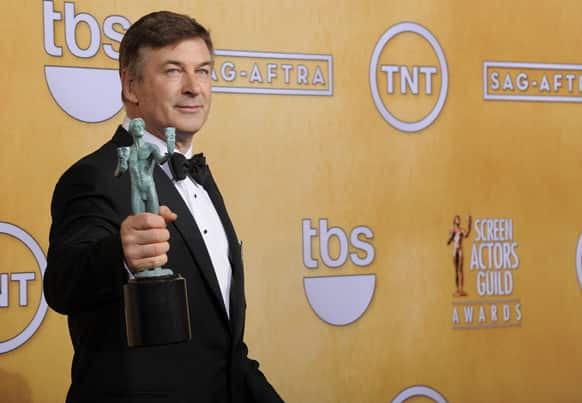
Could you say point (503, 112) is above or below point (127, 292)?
above

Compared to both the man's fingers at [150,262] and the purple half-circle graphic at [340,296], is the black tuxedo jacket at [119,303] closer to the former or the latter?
the man's fingers at [150,262]

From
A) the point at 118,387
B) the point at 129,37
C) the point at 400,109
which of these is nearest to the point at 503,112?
the point at 400,109

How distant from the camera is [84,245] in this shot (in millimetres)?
1334

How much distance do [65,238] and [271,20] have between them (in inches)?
57.7

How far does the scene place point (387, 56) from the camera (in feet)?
9.19

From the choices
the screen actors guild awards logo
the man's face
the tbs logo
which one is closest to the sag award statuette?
the man's face

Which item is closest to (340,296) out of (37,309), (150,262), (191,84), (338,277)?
(338,277)

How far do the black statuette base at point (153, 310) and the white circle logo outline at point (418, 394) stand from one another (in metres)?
1.74

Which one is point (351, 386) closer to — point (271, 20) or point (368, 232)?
point (368, 232)

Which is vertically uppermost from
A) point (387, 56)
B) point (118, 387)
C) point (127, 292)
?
point (387, 56)

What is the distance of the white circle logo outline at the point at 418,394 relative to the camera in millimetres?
2807

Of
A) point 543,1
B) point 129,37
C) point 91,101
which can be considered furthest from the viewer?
point 543,1

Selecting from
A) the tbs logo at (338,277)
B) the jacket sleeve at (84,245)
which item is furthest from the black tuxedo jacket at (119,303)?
the tbs logo at (338,277)

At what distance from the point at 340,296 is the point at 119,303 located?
4.38ft
